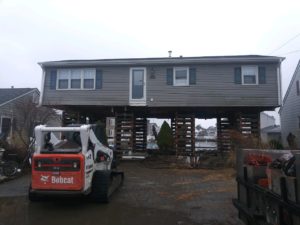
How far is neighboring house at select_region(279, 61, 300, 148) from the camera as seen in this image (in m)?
26.0

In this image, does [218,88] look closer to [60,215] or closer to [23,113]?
[60,215]

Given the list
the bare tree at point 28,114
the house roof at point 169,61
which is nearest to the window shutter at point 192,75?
the house roof at point 169,61

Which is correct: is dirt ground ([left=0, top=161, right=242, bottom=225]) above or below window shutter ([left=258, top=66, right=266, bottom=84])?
below

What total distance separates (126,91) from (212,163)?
20.5 feet

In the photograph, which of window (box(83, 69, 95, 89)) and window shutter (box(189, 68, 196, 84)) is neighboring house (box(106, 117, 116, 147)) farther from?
window shutter (box(189, 68, 196, 84))

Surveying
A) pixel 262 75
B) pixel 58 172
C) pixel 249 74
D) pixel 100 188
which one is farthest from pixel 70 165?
pixel 262 75

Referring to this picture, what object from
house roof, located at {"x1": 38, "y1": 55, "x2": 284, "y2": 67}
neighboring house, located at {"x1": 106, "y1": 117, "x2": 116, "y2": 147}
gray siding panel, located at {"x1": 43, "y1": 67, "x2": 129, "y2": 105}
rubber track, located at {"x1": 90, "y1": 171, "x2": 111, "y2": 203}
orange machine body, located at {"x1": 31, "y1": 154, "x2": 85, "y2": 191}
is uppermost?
house roof, located at {"x1": 38, "y1": 55, "x2": 284, "y2": 67}

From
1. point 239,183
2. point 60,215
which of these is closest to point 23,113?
point 60,215

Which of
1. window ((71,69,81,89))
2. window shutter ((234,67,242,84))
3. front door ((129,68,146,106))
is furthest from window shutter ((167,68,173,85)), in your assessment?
window ((71,69,81,89))

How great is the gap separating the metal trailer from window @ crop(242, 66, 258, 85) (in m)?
13.6

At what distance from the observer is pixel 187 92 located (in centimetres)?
1953

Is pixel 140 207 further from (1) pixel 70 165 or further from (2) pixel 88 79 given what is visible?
(2) pixel 88 79

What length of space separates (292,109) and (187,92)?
12263mm

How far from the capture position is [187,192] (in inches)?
417
